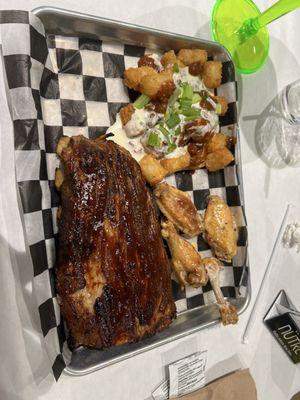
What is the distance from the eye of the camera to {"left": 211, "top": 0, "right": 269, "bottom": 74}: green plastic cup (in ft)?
5.98

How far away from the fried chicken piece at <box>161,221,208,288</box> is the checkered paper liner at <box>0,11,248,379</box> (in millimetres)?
109

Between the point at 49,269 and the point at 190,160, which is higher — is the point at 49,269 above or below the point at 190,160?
below

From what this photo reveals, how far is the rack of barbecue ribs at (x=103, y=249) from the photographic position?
4.39 ft

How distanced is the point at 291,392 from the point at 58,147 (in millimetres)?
1846

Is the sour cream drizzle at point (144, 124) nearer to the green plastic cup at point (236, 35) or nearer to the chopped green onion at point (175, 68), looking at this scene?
the chopped green onion at point (175, 68)

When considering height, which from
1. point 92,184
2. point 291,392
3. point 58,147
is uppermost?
point 58,147

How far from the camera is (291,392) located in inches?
86.1

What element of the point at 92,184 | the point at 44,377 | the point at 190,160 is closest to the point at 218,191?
the point at 190,160

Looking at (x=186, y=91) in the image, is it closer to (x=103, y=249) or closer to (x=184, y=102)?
(x=184, y=102)

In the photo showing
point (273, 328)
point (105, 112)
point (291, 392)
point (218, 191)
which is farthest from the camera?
point (291, 392)

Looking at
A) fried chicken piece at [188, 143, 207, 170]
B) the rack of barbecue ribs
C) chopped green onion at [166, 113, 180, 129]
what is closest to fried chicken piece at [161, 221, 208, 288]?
the rack of barbecue ribs

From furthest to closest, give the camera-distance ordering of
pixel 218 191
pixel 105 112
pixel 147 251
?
1. pixel 218 191
2. pixel 105 112
3. pixel 147 251

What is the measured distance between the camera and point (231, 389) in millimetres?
1904

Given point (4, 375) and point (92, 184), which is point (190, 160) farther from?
point (4, 375)
